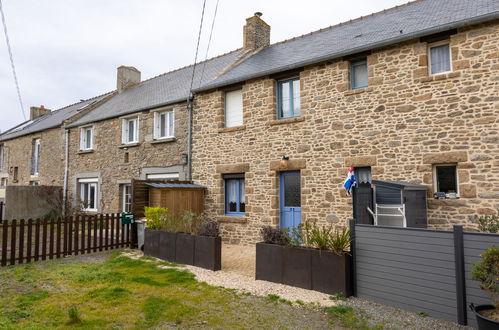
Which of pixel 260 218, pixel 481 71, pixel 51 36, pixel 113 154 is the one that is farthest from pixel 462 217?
pixel 113 154

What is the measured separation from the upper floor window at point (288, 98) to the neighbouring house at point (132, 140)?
362 centimetres

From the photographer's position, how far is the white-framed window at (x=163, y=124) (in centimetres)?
1345

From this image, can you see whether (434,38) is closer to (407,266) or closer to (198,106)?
(407,266)

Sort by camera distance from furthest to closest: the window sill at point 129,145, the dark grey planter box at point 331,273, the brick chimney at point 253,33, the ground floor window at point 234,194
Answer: the brick chimney at point 253,33
the window sill at point 129,145
the ground floor window at point 234,194
the dark grey planter box at point 331,273

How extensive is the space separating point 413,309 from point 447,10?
8000mm

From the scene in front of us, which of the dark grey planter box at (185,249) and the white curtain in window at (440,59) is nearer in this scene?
the dark grey planter box at (185,249)

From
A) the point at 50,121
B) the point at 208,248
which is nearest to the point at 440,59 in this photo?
A: the point at 208,248

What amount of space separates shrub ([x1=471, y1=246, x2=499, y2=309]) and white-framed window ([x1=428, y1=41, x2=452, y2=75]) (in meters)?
5.48

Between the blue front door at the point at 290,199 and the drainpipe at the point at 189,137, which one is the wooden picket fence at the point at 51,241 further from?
the blue front door at the point at 290,199

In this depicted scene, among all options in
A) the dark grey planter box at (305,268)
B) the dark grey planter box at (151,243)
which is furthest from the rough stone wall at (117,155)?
the dark grey planter box at (305,268)

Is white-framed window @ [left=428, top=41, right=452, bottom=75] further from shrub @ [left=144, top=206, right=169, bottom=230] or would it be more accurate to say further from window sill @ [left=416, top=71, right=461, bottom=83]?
shrub @ [left=144, top=206, right=169, bottom=230]

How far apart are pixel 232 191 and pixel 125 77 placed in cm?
1261

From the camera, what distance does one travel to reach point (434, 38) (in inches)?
314

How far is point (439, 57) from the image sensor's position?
804 cm
